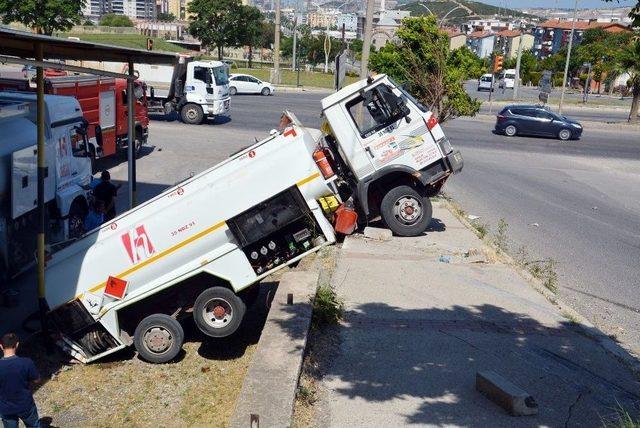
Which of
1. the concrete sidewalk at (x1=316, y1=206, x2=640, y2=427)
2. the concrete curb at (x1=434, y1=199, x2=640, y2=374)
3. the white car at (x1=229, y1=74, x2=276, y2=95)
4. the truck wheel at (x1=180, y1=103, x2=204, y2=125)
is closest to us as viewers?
the concrete sidewalk at (x1=316, y1=206, x2=640, y2=427)

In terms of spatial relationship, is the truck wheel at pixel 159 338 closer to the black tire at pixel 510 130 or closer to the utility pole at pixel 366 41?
the utility pole at pixel 366 41

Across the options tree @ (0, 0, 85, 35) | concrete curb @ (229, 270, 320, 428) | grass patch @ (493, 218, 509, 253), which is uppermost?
tree @ (0, 0, 85, 35)

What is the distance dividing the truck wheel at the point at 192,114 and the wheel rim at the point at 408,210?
16.9 m

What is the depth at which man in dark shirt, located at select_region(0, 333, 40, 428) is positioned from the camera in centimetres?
611

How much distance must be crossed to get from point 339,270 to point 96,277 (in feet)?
12.8

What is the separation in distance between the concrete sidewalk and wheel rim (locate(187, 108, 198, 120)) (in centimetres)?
1830

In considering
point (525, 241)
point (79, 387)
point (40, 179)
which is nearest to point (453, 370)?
point (79, 387)

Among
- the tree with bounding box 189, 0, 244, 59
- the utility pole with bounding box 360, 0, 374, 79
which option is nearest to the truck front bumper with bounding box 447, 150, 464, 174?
the utility pole with bounding box 360, 0, 374, 79

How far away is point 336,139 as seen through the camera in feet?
41.0

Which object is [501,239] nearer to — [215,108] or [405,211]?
[405,211]

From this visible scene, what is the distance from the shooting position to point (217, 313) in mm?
8336

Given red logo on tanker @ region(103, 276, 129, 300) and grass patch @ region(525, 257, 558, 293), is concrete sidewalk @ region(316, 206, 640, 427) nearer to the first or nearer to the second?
grass patch @ region(525, 257, 558, 293)

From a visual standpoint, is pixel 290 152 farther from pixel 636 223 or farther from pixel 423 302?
pixel 636 223

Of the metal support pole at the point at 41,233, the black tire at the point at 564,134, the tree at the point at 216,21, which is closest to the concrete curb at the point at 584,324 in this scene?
the metal support pole at the point at 41,233
